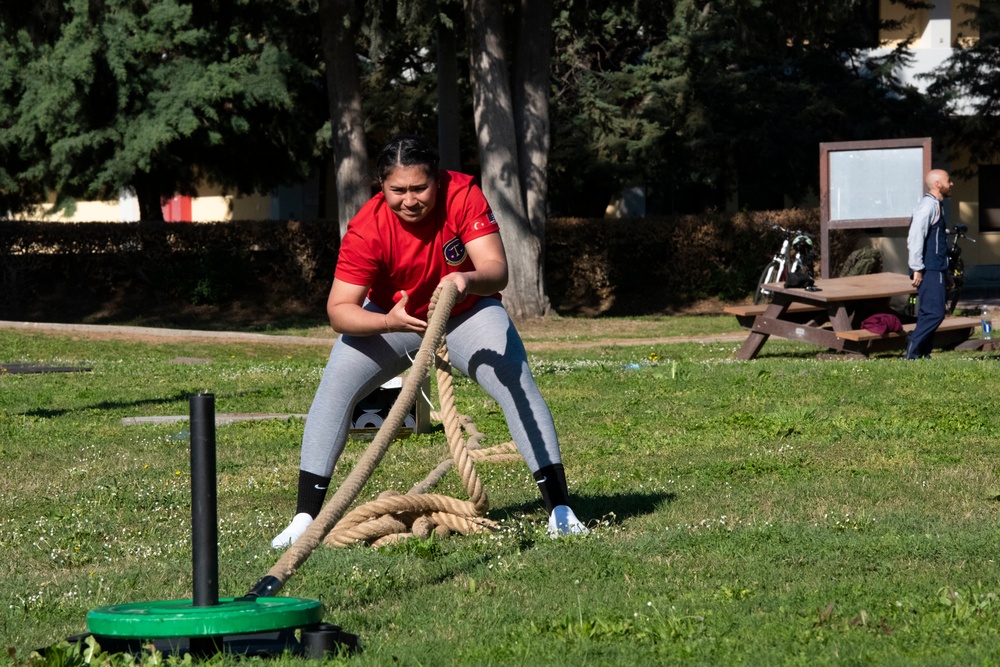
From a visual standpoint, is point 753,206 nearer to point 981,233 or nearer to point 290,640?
point 981,233

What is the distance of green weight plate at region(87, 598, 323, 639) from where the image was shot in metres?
3.97

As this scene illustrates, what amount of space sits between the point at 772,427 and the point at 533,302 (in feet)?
52.2

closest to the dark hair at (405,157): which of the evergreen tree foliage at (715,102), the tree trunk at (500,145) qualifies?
the tree trunk at (500,145)

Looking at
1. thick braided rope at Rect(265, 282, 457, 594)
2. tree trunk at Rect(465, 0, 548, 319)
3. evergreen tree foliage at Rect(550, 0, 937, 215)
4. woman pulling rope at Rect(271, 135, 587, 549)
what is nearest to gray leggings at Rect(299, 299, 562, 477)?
woman pulling rope at Rect(271, 135, 587, 549)

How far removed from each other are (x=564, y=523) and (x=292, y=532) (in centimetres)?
115

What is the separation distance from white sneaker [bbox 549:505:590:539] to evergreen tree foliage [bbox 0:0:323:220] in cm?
2378

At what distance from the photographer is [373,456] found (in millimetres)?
5172

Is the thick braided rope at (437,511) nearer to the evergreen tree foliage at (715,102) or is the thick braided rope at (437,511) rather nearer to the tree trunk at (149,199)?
the evergreen tree foliage at (715,102)

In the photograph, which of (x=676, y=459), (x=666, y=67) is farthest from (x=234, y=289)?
(x=676, y=459)

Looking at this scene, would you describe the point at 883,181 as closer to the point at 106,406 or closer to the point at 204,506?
the point at 106,406

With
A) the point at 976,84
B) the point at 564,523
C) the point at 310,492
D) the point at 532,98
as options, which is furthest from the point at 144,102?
the point at 564,523

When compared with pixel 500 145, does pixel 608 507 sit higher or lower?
lower

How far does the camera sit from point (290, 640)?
4176mm

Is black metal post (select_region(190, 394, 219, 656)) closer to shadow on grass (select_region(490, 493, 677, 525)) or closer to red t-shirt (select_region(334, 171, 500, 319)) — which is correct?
red t-shirt (select_region(334, 171, 500, 319))
